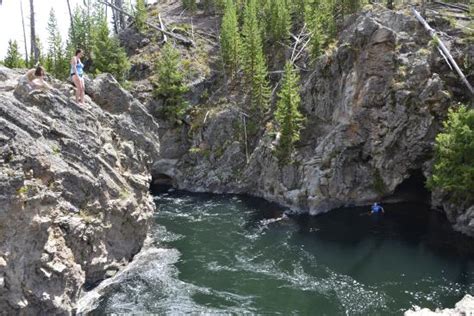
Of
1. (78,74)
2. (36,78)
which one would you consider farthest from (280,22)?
(36,78)

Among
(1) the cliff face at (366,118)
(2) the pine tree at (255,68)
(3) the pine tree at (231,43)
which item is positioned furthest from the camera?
(3) the pine tree at (231,43)

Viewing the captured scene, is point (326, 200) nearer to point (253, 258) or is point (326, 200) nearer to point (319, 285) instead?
point (253, 258)

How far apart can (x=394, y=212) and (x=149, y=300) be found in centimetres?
2604

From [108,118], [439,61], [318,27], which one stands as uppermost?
[318,27]

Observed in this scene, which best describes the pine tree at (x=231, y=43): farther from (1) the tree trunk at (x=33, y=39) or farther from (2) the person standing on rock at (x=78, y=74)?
(2) the person standing on rock at (x=78, y=74)

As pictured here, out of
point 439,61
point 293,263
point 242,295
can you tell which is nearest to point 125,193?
point 242,295

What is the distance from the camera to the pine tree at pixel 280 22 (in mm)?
61594

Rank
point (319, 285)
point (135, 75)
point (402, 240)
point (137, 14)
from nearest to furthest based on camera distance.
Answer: point (319, 285) < point (402, 240) < point (135, 75) < point (137, 14)

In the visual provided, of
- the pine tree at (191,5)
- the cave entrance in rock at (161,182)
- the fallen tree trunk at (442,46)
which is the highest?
the pine tree at (191,5)

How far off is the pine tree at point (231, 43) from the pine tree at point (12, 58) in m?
26.9

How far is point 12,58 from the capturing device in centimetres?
5844

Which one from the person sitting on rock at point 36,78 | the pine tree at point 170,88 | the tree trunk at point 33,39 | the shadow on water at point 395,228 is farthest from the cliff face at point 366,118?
the tree trunk at point 33,39

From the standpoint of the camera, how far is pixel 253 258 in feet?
108

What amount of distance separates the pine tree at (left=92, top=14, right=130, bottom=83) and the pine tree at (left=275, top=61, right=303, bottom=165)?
2277 cm
